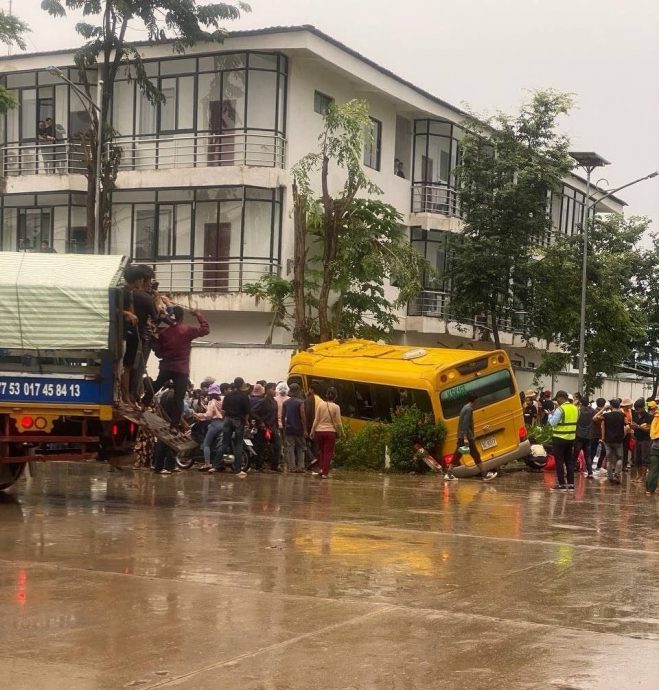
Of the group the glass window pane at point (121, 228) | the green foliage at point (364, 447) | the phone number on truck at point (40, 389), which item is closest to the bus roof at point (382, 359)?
Answer: the green foliage at point (364, 447)

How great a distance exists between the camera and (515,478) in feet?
78.2

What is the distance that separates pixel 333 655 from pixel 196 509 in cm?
779

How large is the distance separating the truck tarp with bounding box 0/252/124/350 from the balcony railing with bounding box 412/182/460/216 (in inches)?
1037

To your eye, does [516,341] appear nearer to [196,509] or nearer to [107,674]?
[196,509]

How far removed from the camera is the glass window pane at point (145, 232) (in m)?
34.6

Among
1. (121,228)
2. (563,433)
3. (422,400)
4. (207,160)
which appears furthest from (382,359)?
(121,228)

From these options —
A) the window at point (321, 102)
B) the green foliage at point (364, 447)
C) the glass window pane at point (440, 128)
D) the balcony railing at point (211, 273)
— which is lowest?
the green foliage at point (364, 447)

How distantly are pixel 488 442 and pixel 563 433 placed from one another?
262 centimetres

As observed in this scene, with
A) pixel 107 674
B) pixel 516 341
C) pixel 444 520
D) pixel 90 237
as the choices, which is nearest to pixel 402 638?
pixel 107 674

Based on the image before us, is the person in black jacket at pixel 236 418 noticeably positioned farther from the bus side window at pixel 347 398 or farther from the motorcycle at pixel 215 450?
the bus side window at pixel 347 398

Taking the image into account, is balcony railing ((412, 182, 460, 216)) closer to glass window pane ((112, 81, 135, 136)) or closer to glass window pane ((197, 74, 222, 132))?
glass window pane ((197, 74, 222, 132))

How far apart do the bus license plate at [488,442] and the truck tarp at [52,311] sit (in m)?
10.8

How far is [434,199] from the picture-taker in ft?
131

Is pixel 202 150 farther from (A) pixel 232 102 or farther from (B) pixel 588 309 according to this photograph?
(B) pixel 588 309
